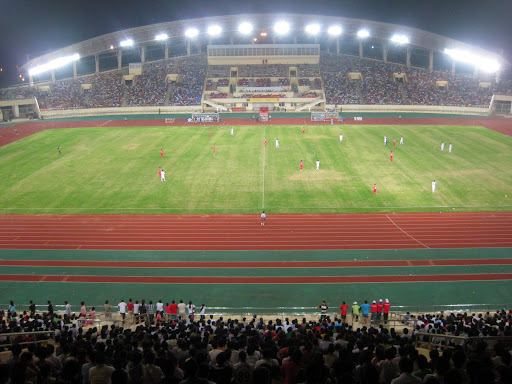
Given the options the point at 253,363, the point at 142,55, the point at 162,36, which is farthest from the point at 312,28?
the point at 253,363

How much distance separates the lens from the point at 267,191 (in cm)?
3189

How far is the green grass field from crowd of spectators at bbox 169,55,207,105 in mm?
18924

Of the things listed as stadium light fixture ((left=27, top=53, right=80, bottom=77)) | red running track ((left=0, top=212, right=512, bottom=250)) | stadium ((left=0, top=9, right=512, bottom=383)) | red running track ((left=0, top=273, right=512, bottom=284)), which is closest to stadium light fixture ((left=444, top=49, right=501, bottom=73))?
stadium ((left=0, top=9, right=512, bottom=383))

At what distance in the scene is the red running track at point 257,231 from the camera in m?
23.7

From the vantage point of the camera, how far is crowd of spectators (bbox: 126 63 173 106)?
69.4 metres

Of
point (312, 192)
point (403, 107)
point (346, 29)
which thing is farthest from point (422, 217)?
point (346, 29)

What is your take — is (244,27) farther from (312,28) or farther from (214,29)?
(312,28)

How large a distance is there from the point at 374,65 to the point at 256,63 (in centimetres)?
2062

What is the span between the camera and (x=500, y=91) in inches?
2544

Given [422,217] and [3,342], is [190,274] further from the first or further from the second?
[422,217]

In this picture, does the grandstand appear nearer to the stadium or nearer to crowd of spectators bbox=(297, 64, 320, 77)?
crowd of spectators bbox=(297, 64, 320, 77)

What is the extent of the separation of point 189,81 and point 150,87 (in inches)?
258

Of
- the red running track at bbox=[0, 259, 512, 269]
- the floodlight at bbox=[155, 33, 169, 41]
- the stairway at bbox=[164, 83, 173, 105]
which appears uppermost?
the floodlight at bbox=[155, 33, 169, 41]

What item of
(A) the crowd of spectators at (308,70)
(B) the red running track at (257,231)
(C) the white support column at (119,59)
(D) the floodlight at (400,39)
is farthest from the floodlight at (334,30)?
(B) the red running track at (257,231)
